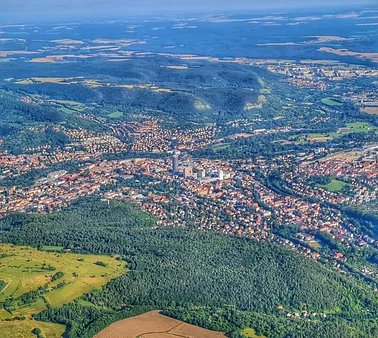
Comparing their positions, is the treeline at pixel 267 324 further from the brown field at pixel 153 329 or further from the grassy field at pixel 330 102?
the grassy field at pixel 330 102

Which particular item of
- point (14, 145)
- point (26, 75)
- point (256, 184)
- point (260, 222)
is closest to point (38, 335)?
point (260, 222)

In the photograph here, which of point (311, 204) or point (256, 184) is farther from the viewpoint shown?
point (256, 184)

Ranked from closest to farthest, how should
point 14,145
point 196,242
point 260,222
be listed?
point 196,242
point 260,222
point 14,145

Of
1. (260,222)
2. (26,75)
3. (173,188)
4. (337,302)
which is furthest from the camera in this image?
(26,75)

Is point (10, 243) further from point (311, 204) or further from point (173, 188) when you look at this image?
point (311, 204)

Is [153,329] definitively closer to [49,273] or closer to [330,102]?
[49,273]

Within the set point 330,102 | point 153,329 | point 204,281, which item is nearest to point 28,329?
point 153,329
